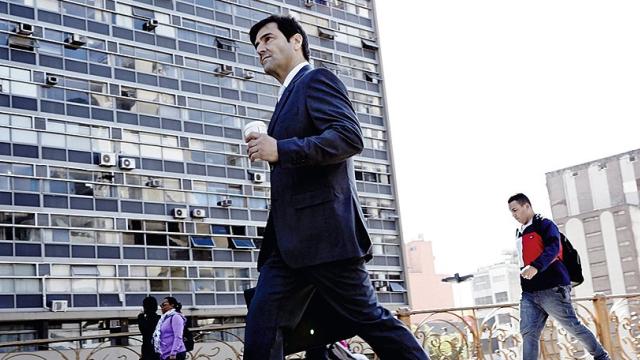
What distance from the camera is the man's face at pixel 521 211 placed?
555 centimetres

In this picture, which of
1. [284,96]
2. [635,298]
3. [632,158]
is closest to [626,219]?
[632,158]

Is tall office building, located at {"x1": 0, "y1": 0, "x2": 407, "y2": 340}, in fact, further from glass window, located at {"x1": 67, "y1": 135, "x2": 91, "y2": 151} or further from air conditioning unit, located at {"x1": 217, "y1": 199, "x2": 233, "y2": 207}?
air conditioning unit, located at {"x1": 217, "y1": 199, "x2": 233, "y2": 207}

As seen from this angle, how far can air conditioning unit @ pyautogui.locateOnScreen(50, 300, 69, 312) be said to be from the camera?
112ft

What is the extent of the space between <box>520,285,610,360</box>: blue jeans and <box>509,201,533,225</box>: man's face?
484mm

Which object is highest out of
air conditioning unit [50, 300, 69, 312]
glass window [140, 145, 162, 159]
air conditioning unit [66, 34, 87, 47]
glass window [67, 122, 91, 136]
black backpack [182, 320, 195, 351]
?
air conditioning unit [66, 34, 87, 47]

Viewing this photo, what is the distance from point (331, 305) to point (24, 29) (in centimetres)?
3430

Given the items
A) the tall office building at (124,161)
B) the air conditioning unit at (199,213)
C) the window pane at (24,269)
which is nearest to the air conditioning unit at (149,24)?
the tall office building at (124,161)

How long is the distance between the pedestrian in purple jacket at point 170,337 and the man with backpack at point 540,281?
4.40 meters

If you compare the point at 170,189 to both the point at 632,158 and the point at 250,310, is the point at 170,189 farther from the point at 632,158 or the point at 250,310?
the point at 632,158

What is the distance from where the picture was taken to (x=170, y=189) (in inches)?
1521

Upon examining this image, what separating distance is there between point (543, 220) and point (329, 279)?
3133mm

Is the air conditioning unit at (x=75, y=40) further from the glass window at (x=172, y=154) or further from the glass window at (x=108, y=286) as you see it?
the glass window at (x=108, y=286)

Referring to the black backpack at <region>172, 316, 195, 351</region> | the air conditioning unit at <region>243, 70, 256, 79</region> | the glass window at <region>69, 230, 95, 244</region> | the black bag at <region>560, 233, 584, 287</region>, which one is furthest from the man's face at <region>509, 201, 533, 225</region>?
the air conditioning unit at <region>243, 70, 256, 79</region>

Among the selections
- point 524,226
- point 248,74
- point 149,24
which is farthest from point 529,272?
point 248,74
